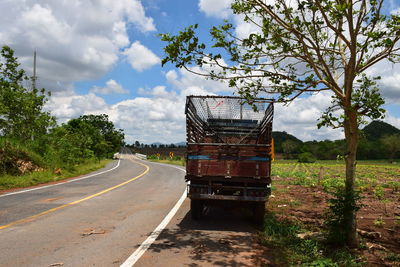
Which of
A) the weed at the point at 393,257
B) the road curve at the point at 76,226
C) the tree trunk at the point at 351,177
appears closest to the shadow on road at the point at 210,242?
the road curve at the point at 76,226

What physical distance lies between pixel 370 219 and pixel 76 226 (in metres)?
7.63

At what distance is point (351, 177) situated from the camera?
6.39m

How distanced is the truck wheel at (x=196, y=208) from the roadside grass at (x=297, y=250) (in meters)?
1.75

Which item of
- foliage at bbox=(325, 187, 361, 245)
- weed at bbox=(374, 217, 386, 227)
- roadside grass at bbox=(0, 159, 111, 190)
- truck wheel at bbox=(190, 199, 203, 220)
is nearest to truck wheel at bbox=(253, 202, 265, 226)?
truck wheel at bbox=(190, 199, 203, 220)

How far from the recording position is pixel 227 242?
6.76 meters

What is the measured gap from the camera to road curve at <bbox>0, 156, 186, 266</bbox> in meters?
5.57

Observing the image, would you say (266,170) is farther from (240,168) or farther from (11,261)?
(11,261)

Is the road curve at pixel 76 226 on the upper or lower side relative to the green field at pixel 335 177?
lower

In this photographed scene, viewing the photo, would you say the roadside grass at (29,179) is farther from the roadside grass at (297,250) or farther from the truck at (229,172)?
the roadside grass at (297,250)

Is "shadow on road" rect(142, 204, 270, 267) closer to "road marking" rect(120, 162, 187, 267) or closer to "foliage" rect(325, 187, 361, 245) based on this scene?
"road marking" rect(120, 162, 187, 267)

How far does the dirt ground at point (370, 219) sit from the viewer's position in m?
6.10

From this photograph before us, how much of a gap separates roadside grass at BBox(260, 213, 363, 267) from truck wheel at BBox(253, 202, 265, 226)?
0.21m

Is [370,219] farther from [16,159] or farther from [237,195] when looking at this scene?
[16,159]

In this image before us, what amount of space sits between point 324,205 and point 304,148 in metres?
125
